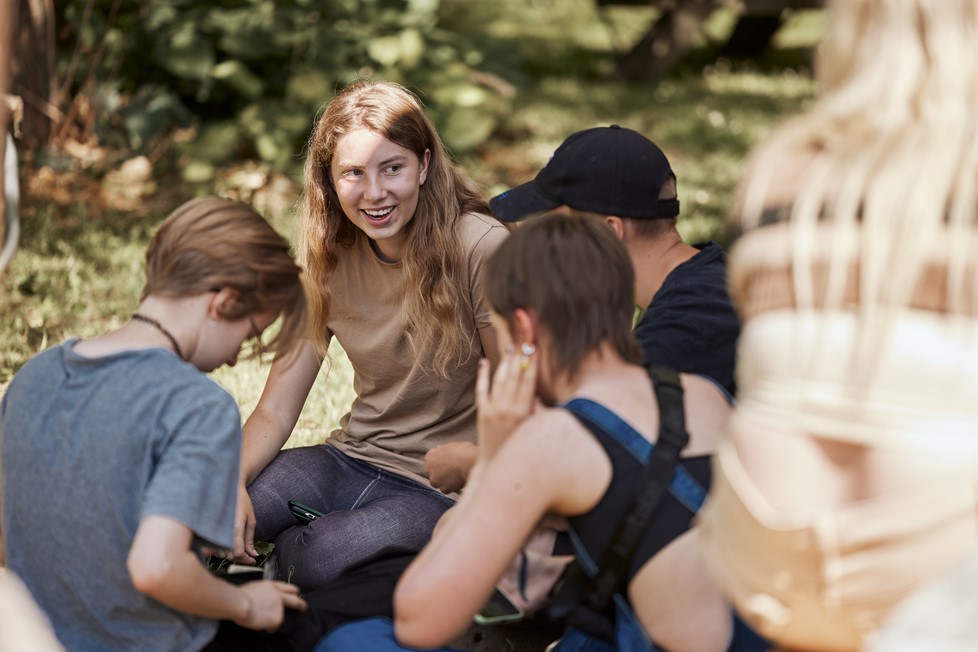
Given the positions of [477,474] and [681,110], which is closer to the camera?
[477,474]

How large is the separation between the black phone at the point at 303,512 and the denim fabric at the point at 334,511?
26 mm

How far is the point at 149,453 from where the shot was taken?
230cm

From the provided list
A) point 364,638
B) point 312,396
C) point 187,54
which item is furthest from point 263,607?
point 187,54

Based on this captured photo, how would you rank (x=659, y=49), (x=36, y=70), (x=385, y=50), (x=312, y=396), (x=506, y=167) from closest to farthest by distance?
(x=312, y=396) < (x=36, y=70) < (x=385, y=50) < (x=506, y=167) < (x=659, y=49)

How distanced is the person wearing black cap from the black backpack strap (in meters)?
0.53

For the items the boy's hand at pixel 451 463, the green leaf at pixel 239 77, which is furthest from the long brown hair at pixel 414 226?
the green leaf at pixel 239 77

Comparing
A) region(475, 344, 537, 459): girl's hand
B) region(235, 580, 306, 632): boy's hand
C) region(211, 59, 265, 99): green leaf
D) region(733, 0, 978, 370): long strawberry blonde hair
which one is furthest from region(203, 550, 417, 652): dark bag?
region(211, 59, 265, 99): green leaf

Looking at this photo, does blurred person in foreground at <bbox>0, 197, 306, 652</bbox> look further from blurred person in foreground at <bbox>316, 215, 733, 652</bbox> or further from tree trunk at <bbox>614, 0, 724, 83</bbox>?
tree trunk at <bbox>614, 0, 724, 83</bbox>

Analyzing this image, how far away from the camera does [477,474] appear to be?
235 cm

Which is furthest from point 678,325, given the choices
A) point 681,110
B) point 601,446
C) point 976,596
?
point 681,110

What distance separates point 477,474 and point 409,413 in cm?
120

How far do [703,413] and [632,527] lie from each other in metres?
0.29

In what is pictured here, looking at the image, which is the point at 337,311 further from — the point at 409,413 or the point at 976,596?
the point at 976,596

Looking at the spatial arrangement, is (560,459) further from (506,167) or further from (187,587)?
(506,167)
